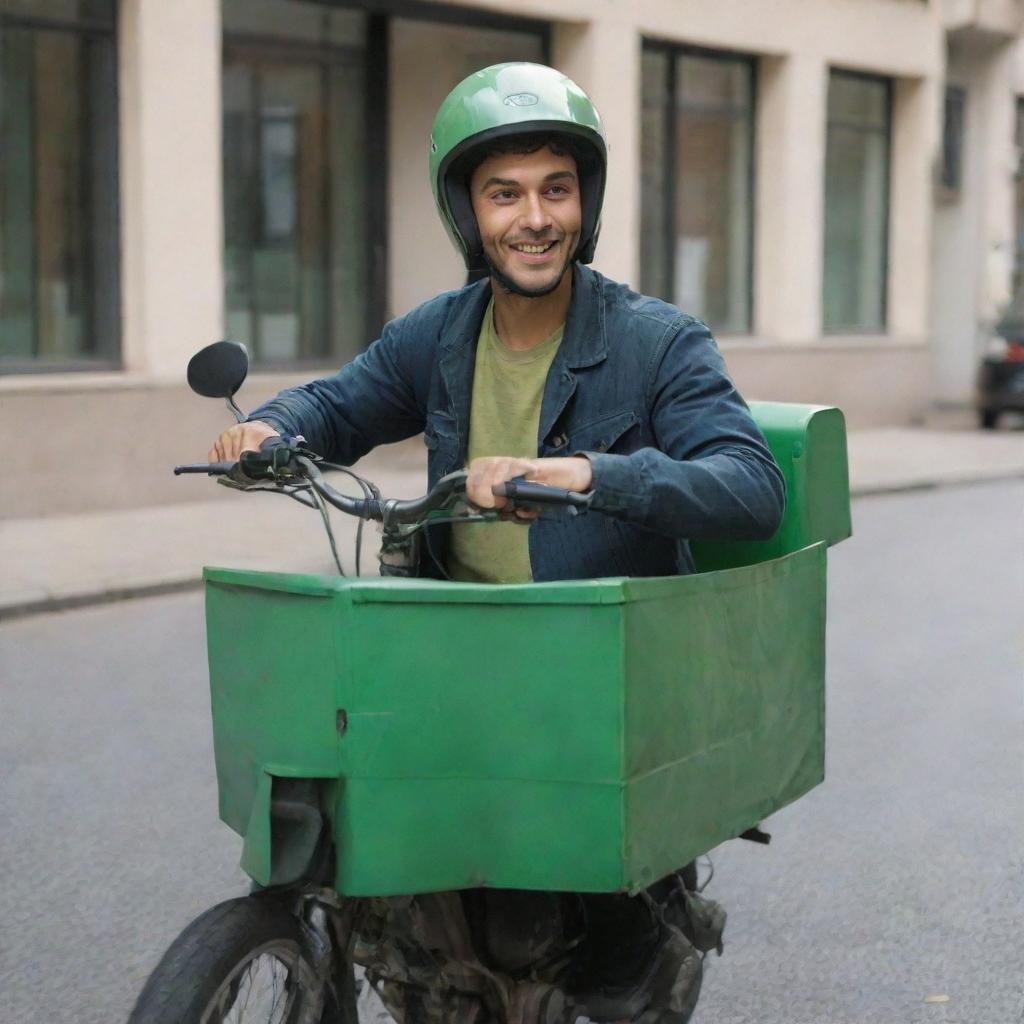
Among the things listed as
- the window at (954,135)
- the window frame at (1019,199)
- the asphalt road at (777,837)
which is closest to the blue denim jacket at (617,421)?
the asphalt road at (777,837)

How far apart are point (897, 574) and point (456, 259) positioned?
741 cm

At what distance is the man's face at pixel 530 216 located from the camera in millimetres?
2945

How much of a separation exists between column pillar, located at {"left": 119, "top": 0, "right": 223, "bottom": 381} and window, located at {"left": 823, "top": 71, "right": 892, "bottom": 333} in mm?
Answer: 9044

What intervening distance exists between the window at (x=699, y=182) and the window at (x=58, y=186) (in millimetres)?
6317

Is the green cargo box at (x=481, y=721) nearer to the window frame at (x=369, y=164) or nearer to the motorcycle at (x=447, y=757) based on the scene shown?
the motorcycle at (x=447, y=757)

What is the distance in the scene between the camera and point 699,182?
19.0 meters

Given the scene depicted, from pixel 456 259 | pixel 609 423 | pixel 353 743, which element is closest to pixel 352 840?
pixel 353 743

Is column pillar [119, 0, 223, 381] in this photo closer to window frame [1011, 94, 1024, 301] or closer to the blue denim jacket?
the blue denim jacket

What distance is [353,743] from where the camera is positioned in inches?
98.8

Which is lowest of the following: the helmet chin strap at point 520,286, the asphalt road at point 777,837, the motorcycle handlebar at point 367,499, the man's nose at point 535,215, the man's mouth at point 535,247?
the asphalt road at point 777,837

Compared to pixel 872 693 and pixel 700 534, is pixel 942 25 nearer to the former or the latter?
pixel 872 693

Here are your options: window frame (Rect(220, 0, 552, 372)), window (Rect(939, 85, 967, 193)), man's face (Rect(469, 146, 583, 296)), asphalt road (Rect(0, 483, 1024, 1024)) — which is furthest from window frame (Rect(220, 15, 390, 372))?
man's face (Rect(469, 146, 583, 296))

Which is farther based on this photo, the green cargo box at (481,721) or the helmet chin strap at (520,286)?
the helmet chin strap at (520,286)

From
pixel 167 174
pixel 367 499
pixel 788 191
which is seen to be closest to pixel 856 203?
pixel 788 191
